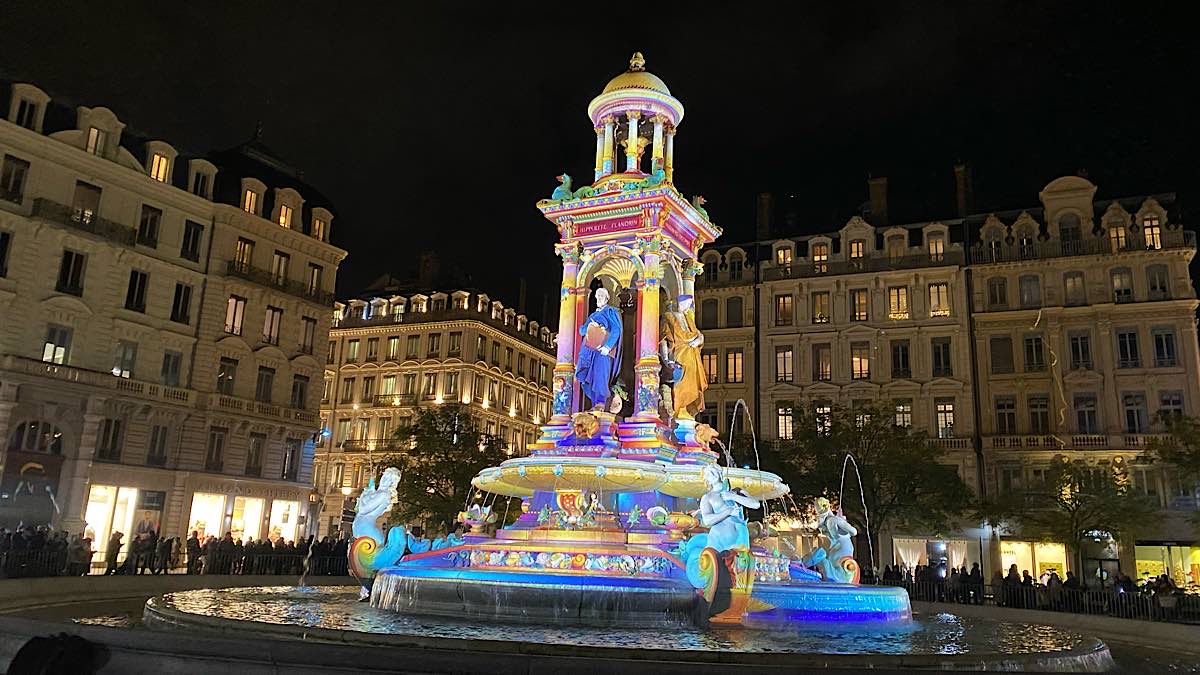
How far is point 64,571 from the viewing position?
65.4ft

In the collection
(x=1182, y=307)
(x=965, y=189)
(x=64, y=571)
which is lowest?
(x=64, y=571)

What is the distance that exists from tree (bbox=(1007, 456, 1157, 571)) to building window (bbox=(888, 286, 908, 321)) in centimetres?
1300

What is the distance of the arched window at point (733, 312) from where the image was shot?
57156 mm

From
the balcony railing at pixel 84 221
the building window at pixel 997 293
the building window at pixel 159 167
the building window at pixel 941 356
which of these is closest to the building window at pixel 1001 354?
the building window at pixel 997 293

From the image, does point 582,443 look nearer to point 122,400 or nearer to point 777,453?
point 777,453

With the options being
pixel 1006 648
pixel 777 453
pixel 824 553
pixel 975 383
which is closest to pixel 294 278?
pixel 777 453

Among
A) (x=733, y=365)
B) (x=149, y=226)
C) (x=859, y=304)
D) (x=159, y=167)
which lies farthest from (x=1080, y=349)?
(x=159, y=167)

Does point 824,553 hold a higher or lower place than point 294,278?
lower

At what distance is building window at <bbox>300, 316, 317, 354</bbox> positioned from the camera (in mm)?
52781

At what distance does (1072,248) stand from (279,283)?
4442cm

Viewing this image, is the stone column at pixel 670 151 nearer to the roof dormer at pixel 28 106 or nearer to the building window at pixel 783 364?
the roof dormer at pixel 28 106

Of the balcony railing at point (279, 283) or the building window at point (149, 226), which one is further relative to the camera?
the balcony railing at point (279, 283)

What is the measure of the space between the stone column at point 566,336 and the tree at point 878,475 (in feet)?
80.5

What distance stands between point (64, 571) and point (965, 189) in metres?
51.3
